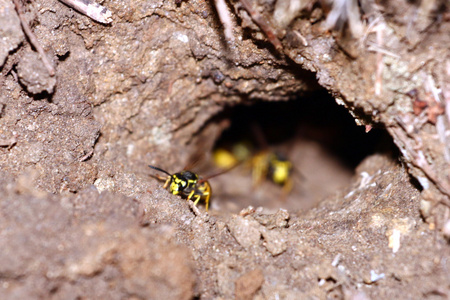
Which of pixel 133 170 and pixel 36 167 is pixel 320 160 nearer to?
pixel 133 170

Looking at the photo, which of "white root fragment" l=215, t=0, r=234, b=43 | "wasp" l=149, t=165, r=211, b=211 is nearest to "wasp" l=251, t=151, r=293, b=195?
"wasp" l=149, t=165, r=211, b=211

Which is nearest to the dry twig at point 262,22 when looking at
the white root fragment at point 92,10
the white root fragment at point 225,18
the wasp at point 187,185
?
the white root fragment at point 225,18

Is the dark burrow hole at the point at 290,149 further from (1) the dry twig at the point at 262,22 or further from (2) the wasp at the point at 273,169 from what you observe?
(1) the dry twig at the point at 262,22

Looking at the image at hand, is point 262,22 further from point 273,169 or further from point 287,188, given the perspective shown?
point 287,188

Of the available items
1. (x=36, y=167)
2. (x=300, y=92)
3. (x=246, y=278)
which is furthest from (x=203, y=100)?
(x=246, y=278)

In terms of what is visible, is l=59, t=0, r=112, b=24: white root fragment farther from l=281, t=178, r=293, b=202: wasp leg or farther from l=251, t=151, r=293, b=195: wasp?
l=281, t=178, r=293, b=202: wasp leg

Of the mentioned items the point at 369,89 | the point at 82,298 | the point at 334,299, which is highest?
the point at 369,89

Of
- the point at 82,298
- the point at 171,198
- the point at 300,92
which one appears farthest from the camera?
the point at 300,92

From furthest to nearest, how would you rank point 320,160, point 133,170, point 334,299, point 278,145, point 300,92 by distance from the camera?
point 278,145
point 320,160
point 300,92
point 133,170
point 334,299

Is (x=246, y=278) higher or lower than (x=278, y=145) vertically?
higher
